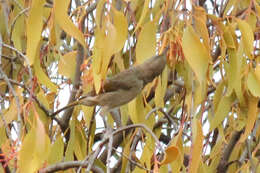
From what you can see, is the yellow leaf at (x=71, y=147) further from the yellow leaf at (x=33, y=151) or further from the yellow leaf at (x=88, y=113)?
the yellow leaf at (x=33, y=151)

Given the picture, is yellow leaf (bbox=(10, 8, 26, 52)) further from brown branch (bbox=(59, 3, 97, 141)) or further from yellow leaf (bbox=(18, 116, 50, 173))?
yellow leaf (bbox=(18, 116, 50, 173))

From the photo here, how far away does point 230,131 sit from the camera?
2.18 meters

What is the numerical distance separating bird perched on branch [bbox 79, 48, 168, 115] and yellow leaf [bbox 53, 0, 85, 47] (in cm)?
14

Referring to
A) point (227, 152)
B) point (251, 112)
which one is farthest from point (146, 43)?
point (227, 152)

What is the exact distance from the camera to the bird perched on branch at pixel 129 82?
1.49 metres

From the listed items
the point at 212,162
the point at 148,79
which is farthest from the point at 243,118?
the point at 148,79

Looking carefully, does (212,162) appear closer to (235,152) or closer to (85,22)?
(235,152)

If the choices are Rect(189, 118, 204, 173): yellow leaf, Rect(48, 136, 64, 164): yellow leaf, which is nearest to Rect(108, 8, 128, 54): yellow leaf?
Rect(189, 118, 204, 173): yellow leaf

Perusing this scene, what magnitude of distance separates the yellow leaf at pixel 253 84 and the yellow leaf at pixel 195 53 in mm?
277

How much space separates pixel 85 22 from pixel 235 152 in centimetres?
62

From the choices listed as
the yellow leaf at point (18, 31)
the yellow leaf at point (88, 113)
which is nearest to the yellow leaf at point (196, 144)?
the yellow leaf at point (88, 113)

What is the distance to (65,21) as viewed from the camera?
140cm

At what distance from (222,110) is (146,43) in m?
0.31

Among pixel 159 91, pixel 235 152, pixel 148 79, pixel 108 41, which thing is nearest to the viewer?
pixel 108 41
